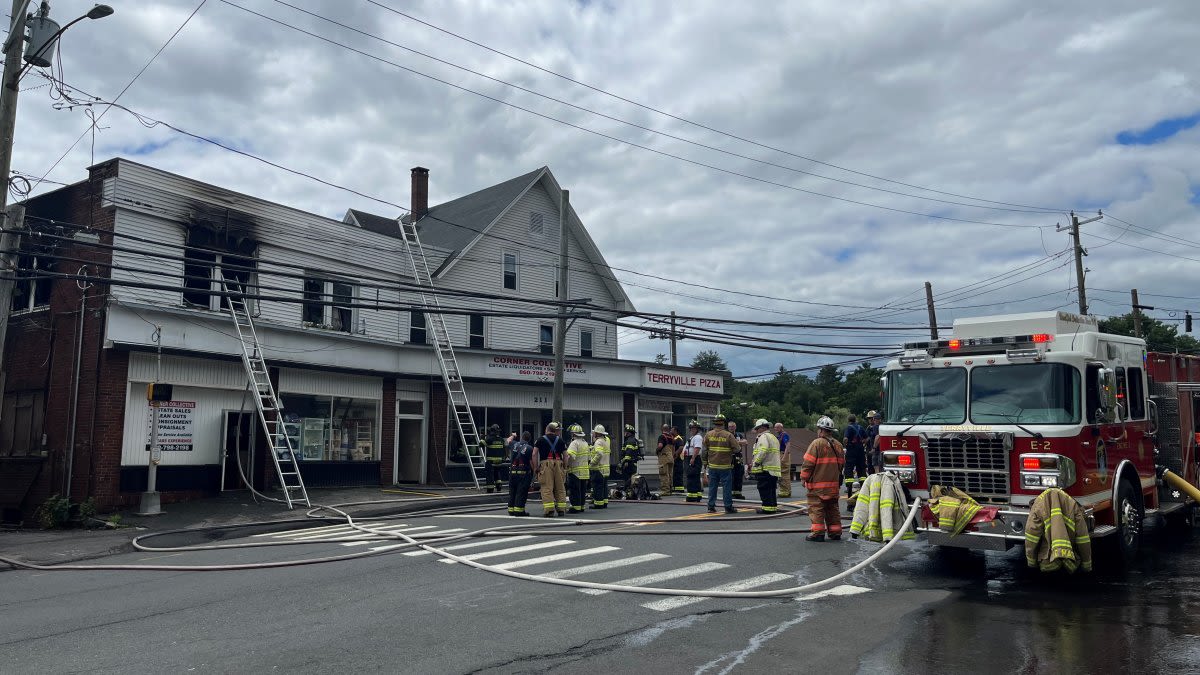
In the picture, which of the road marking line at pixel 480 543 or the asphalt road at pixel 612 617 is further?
the road marking line at pixel 480 543

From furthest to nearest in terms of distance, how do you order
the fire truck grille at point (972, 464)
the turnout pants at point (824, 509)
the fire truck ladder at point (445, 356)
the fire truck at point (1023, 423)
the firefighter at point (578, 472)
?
the fire truck ladder at point (445, 356), the firefighter at point (578, 472), the turnout pants at point (824, 509), the fire truck grille at point (972, 464), the fire truck at point (1023, 423)

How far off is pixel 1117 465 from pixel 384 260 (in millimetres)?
20087

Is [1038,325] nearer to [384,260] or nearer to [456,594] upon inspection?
[456,594]

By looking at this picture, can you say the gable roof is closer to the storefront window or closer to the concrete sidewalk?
the storefront window

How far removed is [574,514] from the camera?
15438 mm

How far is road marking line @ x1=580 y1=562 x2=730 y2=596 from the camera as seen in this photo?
27.2 feet

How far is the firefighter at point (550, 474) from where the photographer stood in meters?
14.8

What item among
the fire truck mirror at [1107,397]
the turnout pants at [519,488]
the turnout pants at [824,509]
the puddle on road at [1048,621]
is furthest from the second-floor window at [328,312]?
the fire truck mirror at [1107,397]

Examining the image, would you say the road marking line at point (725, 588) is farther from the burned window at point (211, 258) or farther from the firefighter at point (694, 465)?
the burned window at point (211, 258)

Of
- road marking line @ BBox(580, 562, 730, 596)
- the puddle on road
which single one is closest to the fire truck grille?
the puddle on road

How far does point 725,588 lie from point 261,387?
46.5 ft

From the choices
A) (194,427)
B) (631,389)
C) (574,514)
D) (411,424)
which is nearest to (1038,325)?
(574,514)

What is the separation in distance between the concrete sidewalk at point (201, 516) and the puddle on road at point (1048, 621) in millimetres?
11161

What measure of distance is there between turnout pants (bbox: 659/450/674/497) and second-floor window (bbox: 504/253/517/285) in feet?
39.3
